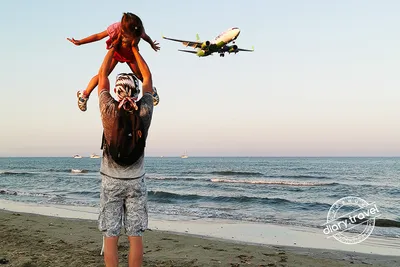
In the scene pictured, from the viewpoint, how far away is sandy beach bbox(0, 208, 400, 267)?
5332 millimetres

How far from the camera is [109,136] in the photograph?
2980mm

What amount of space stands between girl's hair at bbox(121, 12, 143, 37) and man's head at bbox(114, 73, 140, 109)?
35 cm

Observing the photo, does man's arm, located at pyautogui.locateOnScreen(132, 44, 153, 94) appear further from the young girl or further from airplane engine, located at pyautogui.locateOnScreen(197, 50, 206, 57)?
airplane engine, located at pyautogui.locateOnScreen(197, 50, 206, 57)

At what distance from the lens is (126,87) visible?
3084 mm

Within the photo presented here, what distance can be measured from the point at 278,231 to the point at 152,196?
1207 centimetres

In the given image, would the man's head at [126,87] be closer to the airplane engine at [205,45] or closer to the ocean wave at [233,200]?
the ocean wave at [233,200]

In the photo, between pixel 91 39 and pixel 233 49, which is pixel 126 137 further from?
pixel 233 49

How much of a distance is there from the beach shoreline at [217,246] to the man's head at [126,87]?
290 centimetres

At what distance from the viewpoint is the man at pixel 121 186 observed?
9.81 ft

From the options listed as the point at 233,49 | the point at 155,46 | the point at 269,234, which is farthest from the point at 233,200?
the point at 155,46

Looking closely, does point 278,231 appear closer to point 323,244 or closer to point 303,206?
point 323,244

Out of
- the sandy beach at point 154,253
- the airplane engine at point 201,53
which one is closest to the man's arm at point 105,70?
the sandy beach at point 154,253

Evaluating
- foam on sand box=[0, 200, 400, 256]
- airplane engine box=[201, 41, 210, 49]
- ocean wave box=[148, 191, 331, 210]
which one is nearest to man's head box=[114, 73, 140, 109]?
foam on sand box=[0, 200, 400, 256]

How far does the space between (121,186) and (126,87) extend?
0.80 m
